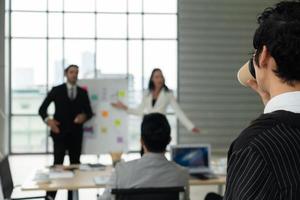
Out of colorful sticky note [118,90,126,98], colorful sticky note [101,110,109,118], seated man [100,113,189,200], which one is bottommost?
seated man [100,113,189,200]

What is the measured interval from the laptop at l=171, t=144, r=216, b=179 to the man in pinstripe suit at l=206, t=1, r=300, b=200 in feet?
9.02

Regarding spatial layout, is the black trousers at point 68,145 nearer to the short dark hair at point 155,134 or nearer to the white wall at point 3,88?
the short dark hair at point 155,134

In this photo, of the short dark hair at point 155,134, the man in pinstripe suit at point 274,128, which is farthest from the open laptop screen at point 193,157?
the man in pinstripe suit at point 274,128

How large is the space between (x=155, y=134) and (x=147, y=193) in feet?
1.48

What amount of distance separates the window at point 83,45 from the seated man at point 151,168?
754cm

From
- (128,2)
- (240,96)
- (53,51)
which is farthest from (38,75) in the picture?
(240,96)

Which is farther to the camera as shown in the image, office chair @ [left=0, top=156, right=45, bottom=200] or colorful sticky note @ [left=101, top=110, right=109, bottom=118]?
colorful sticky note @ [left=101, top=110, right=109, bottom=118]

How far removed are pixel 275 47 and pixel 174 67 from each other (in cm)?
973

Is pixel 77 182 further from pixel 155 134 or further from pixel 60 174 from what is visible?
pixel 155 134

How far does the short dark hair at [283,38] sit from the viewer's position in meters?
0.77

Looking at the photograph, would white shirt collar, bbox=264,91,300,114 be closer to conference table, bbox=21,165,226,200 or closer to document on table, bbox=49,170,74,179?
conference table, bbox=21,165,226,200

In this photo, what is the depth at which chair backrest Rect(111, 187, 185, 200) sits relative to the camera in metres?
2.22

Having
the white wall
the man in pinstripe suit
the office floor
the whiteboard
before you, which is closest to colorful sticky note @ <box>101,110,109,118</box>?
the whiteboard

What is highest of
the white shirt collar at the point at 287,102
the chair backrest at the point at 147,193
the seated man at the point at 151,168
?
the white shirt collar at the point at 287,102
